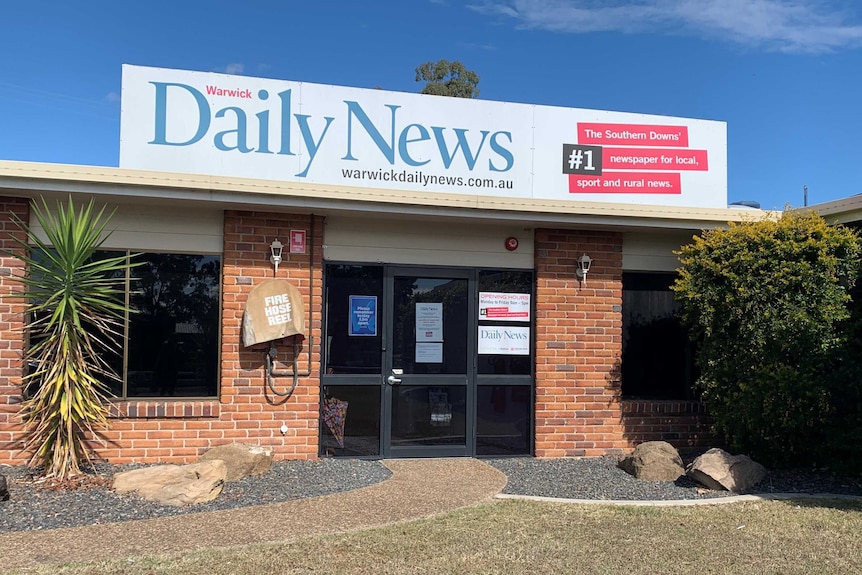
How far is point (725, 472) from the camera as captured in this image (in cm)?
740

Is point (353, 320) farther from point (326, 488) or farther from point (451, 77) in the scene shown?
point (451, 77)

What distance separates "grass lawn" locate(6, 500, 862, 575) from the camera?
195 inches

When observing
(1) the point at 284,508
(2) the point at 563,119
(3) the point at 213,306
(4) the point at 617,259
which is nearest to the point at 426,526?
(1) the point at 284,508

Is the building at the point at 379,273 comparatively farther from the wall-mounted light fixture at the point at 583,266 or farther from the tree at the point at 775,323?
the tree at the point at 775,323

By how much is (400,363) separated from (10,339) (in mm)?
4171

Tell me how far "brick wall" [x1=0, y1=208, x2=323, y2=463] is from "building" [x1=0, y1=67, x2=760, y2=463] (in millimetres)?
22

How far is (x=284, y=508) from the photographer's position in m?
6.41

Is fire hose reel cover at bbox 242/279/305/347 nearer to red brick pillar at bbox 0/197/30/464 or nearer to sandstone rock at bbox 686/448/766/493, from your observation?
red brick pillar at bbox 0/197/30/464

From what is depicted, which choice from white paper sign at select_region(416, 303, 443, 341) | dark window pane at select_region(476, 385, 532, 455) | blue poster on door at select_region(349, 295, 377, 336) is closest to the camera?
blue poster on door at select_region(349, 295, 377, 336)

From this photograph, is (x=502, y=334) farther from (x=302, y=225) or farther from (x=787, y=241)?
(x=787, y=241)

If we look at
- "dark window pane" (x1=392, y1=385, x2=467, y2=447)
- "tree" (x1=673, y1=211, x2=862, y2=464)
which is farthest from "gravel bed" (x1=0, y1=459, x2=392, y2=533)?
"tree" (x1=673, y1=211, x2=862, y2=464)

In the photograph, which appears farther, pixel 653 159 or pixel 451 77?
pixel 451 77

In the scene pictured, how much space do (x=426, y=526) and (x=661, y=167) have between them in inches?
245

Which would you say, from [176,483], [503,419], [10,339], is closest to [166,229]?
[10,339]
